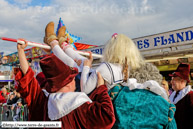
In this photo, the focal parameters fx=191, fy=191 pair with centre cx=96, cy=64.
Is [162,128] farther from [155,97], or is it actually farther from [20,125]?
[20,125]

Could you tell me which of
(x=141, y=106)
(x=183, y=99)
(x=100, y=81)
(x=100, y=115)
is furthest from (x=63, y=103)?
(x=183, y=99)

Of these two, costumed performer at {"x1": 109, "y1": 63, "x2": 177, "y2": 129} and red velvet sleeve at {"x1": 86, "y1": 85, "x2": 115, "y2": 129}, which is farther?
costumed performer at {"x1": 109, "y1": 63, "x2": 177, "y2": 129}

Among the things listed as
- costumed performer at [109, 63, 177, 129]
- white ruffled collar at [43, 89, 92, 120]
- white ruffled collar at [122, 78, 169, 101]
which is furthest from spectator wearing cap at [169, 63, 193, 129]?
white ruffled collar at [43, 89, 92, 120]

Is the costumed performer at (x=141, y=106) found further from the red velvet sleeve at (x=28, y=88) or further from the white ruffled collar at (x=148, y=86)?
the red velvet sleeve at (x=28, y=88)

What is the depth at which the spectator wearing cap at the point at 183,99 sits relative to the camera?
2895 millimetres

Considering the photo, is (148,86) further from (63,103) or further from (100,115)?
(63,103)

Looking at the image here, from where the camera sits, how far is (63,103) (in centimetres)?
135

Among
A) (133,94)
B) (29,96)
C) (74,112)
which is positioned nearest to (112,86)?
(133,94)

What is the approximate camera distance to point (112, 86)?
1804 mm

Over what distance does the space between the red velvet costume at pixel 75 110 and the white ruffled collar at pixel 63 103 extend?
33mm

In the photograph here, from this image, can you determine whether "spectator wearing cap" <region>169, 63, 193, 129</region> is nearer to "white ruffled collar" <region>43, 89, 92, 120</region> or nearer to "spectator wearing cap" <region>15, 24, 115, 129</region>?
"spectator wearing cap" <region>15, 24, 115, 129</region>

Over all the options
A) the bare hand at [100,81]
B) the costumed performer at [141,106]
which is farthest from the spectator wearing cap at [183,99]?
the bare hand at [100,81]

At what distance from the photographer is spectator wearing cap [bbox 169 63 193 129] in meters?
2.89

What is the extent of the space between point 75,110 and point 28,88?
1.30ft
